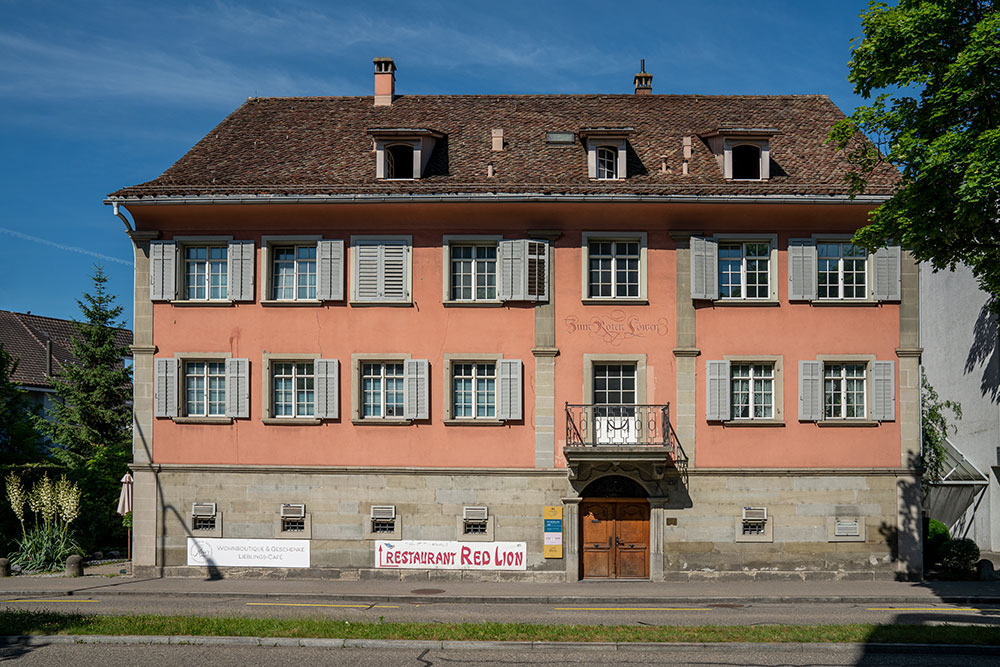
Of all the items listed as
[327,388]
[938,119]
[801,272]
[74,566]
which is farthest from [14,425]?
[938,119]

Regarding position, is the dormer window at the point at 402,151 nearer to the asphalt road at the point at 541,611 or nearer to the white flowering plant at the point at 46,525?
the asphalt road at the point at 541,611

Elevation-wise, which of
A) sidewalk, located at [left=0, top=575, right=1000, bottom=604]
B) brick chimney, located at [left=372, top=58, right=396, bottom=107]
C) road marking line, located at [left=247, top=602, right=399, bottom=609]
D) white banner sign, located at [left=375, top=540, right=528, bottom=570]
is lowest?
sidewalk, located at [left=0, top=575, right=1000, bottom=604]

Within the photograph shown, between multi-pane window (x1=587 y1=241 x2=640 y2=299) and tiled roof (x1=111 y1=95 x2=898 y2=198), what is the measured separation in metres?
1.62

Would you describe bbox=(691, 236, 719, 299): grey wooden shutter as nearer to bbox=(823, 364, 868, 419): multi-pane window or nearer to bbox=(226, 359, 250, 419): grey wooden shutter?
bbox=(823, 364, 868, 419): multi-pane window

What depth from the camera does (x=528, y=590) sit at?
23062 mm

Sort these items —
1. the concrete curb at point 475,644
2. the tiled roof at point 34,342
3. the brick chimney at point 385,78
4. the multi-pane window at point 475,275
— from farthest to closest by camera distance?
the tiled roof at point 34,342 < the brick chimney at point 385,78 < the multi-pane window at point 475,275 < the concrete curb at point 475,644

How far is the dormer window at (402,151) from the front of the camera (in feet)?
84.4

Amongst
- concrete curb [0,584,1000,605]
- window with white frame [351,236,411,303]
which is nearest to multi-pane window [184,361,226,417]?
window with white frame [351,236,411,303]

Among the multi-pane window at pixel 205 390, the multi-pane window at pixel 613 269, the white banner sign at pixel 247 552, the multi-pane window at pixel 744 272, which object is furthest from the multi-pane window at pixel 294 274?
the multi-pane window at pixel 744 272

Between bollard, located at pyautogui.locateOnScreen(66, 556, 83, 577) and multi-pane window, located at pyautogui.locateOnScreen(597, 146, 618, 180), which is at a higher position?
multi-pane window, located at pyautogui.locateOnScreen(597, 146, 618, 180)

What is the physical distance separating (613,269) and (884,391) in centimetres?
734

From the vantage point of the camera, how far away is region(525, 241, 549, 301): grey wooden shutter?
25.0 meters

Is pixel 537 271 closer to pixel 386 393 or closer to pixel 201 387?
pixel 386 393

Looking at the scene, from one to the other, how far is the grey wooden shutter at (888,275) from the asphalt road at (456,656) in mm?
11595
